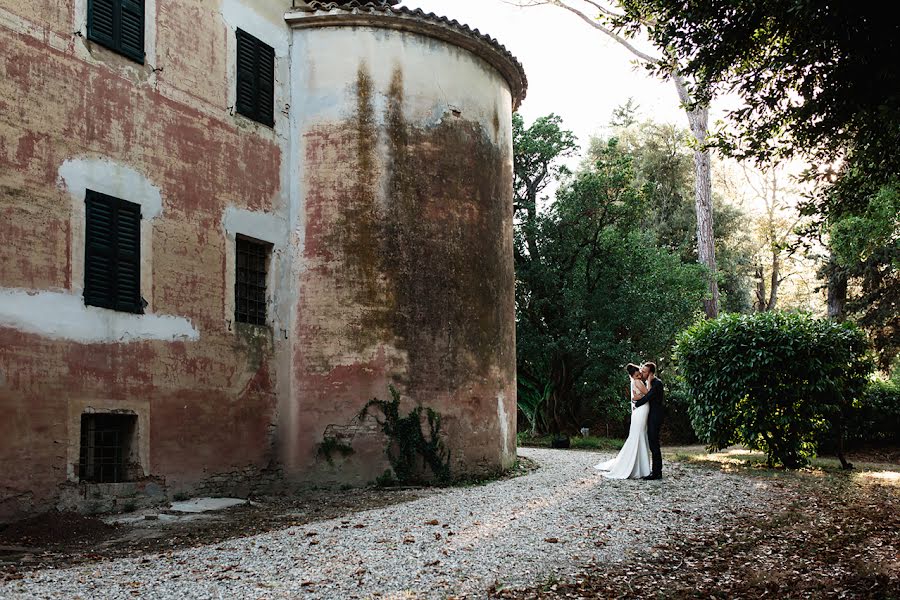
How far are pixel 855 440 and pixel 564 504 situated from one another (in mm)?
13629

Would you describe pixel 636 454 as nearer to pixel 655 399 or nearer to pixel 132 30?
pixel 655 399

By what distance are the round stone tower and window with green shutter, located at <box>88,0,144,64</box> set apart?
119 inches

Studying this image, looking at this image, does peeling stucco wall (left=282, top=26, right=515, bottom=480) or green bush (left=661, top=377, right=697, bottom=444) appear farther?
green bush (left=661, top=377, right=697, bottom=444)

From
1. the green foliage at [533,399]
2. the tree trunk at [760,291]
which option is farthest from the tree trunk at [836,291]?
the tree trunk at [760,291]

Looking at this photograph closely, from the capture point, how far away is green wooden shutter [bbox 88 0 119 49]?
1059 cm

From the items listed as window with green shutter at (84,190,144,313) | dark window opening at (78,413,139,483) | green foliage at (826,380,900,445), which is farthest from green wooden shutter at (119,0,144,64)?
green foliage at (826,380,900,445)

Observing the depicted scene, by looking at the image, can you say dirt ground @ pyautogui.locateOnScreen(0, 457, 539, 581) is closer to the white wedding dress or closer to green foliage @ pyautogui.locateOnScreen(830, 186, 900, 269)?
the white wedding dress

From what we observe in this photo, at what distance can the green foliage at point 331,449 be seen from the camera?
499 inches

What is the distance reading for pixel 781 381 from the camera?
1484 cm

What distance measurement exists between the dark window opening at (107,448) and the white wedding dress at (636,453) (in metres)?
7.55

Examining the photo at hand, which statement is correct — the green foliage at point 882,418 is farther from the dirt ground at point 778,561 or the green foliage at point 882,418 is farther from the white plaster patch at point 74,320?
the white plaster patch at point 74,320

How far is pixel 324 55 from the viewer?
13.7 meters

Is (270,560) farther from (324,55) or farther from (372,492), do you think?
(324,55)

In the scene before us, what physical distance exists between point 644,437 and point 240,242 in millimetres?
7362
